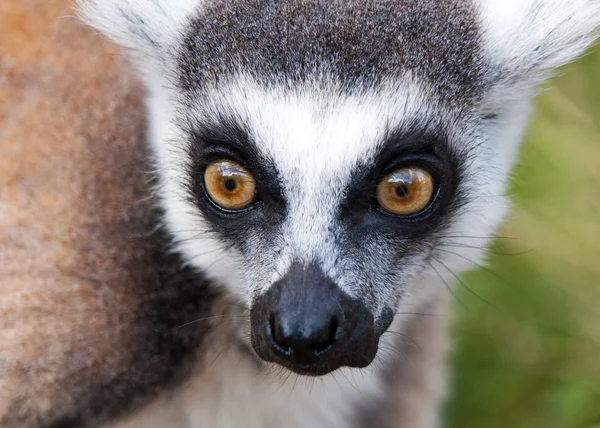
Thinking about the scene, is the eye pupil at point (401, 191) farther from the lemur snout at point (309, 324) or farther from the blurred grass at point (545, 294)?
the blurred grass at point (545, 294)

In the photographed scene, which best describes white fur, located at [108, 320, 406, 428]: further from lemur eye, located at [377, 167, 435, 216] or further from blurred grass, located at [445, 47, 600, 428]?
blurred grass, located at [445, 47, 600, 428]

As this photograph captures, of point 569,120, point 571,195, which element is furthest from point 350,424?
point 569,120

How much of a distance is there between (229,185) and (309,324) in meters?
0.43

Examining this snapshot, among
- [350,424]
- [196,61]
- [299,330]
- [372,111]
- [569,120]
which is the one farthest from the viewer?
[569,120]

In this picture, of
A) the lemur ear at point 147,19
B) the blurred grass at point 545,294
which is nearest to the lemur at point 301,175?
the lemur ear at point 147,19

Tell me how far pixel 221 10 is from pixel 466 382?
7.63ft

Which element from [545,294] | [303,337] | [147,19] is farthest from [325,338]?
[545,294]

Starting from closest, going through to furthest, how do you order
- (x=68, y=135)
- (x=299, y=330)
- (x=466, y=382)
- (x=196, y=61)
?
(x=299, y=330) < (x=196, y=61) < (x=68, y=135) < (x=466, y=382)

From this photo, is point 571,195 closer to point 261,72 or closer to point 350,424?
point 350,424

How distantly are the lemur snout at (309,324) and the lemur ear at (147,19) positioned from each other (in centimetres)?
75

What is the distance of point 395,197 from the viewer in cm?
201

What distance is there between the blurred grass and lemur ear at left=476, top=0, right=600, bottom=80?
1.44 metres

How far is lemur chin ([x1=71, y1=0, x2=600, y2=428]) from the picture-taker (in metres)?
1.94

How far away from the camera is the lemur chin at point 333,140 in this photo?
1.94 metres
